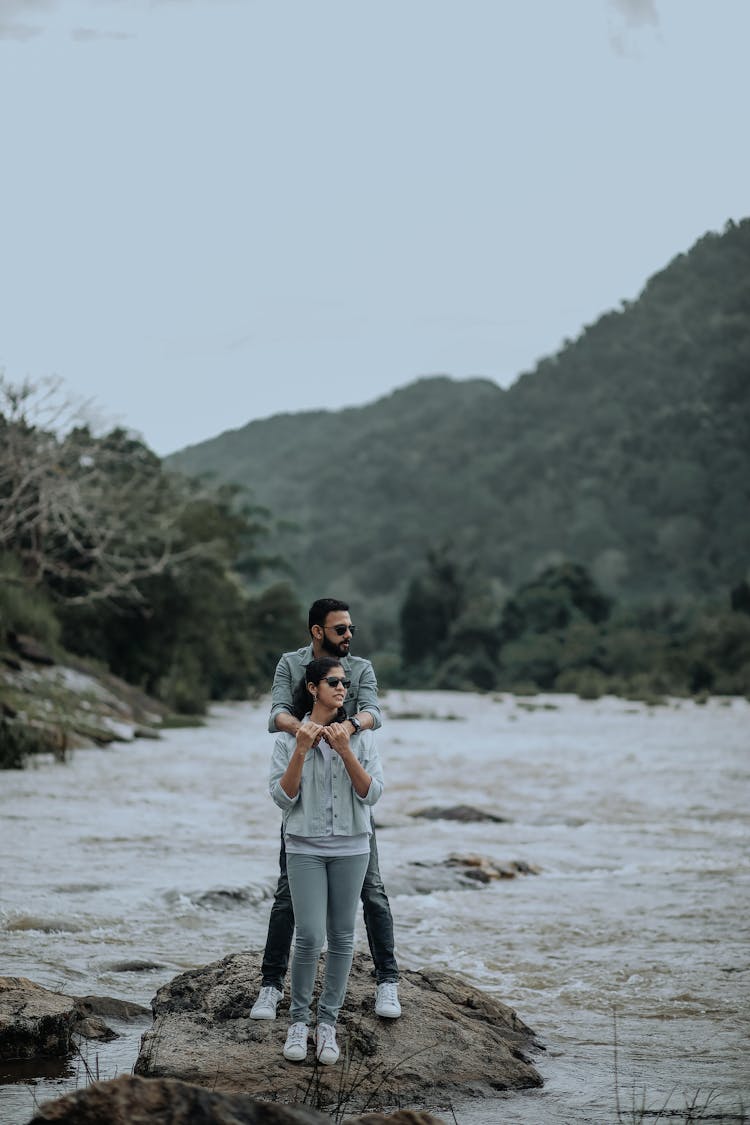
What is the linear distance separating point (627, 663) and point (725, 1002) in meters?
50.7

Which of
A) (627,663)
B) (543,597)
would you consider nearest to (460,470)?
(543,597)

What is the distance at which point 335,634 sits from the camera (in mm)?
4996

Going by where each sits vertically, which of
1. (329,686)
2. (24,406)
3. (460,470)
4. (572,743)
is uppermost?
(460,470)

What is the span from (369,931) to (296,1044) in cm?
63

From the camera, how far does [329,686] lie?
4.72 metres

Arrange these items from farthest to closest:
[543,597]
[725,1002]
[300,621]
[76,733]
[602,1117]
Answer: [543,597] → [300,621] → [76,733] → [725,1002] → [602,1117]

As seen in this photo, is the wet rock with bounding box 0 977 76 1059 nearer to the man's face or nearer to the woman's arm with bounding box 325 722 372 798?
the woman's arm with bounding box 325 722 372 798

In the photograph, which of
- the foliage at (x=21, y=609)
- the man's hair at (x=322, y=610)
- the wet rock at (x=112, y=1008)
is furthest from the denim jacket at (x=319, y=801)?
the foliage at (x=21, y=609)

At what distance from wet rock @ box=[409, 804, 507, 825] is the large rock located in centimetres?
782

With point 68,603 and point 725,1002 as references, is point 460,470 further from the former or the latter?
point 725,1002

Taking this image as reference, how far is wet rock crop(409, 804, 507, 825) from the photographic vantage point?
13.4m

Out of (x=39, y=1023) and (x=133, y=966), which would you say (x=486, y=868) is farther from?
(x=39, y=1023)

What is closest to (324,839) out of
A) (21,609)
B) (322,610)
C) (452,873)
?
(322,610)

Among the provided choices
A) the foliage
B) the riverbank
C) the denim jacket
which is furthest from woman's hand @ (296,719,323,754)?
the foliage
